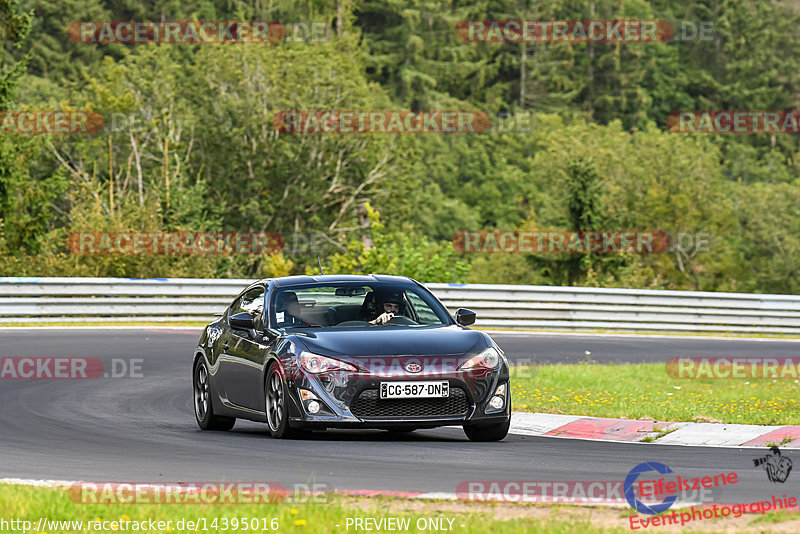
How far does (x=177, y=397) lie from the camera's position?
1641 cm

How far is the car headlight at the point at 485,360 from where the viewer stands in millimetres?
11664

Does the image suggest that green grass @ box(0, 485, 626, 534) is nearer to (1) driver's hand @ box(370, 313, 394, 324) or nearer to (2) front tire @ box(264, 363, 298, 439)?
(2) front tire @ box(264, 363, 298, 439)

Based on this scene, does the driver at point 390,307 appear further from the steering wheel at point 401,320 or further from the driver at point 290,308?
the driver at point 290,308

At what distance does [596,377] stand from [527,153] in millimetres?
77374

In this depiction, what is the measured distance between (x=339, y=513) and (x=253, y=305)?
5.82 metres

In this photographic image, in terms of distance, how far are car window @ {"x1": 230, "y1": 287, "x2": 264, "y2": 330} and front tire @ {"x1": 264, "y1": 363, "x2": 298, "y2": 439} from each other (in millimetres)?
767

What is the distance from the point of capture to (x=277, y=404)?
11.9 meters

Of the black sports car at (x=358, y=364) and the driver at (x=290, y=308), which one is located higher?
the driver at (x=290, y=308)

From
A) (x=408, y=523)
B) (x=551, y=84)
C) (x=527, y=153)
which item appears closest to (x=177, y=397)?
(x=408, y=523)

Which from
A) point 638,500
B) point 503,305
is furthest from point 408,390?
point 503,305

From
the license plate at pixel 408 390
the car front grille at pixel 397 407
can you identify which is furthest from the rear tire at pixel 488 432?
the license plate at pixel 408 390

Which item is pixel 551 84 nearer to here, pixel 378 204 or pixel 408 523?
pixel 378 204

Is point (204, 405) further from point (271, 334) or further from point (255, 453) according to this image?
point (255, 453)

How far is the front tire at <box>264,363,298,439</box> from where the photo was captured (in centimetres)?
1173
